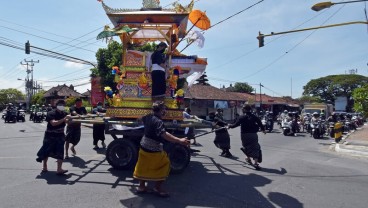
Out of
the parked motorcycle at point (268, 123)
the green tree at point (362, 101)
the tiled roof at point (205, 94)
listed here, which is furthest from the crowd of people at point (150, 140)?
the tiled roof at point (205, 94)

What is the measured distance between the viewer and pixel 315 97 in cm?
7456

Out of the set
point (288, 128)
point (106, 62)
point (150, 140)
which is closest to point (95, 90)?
point (106, 62)

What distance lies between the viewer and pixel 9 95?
101 metres

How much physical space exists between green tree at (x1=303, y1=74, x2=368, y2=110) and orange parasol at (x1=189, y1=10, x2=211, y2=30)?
62.5m

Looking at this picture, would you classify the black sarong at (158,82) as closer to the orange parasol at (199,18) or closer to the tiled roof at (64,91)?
the orange parasol at (199,18)

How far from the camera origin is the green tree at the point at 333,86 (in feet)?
217

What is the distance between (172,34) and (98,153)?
4650 millimetres

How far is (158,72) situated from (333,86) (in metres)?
69.8

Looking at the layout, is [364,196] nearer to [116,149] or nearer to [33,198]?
[116,149]

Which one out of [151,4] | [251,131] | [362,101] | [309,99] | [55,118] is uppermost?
[309,99]

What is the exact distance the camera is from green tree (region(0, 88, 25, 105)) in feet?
319

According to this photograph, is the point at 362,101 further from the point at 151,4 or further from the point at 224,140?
the point at 151,4

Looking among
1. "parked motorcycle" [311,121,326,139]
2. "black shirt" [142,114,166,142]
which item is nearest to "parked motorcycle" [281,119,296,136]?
"parked motorcycle" [311,121,326,139]

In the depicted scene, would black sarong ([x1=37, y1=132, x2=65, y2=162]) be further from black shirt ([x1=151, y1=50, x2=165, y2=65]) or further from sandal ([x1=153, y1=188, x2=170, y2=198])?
black shirt ([x1=151, y1=50, x2=165, y2=65])
